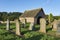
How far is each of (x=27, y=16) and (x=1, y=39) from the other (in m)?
38.2

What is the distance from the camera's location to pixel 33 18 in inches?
1913

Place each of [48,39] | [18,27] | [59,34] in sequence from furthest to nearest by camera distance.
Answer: [18,27]
[59,34]
[48,39]

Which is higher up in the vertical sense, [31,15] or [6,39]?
[31,15]

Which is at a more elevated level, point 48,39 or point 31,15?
point 31,15

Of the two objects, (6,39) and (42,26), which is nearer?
(6,39)

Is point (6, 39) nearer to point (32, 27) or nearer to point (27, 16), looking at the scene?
point (32, 27)

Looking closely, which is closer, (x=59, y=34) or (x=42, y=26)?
(x=59, y=34)

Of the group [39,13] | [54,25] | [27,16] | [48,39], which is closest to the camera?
[48,39]

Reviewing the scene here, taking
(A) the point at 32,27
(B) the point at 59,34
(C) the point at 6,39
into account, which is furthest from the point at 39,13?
(C) the point at 6,39

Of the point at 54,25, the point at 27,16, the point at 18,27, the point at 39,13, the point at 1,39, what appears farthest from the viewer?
the point at 27,16

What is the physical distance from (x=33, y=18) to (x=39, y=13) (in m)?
2.32

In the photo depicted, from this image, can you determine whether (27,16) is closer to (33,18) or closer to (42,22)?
(33,18)

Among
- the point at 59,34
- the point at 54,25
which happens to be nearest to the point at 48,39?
the point at 59,34

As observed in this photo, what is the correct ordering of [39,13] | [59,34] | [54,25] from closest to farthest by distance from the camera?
[59,34] → [54,25] → [39,13]
